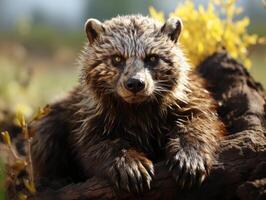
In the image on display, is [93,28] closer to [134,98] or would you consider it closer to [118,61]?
[118,61]

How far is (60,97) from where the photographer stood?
7.82 metres

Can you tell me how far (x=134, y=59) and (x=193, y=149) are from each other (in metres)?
0.94

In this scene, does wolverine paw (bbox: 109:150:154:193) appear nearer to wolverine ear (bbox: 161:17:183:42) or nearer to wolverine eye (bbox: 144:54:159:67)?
wolverine eye (bbox: 144:54:159:67)

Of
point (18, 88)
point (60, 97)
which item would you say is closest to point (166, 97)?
point (60, 97)

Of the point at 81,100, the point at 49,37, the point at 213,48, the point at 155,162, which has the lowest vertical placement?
the point at 155,162

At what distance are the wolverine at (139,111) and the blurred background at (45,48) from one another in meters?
2.91

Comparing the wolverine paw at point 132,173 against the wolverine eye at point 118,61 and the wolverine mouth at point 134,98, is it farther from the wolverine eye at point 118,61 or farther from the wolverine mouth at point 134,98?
the wolverine eye at point 118,61

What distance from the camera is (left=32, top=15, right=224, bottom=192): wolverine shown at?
579 cm

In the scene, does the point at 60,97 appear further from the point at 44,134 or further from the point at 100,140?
the point at 100,140

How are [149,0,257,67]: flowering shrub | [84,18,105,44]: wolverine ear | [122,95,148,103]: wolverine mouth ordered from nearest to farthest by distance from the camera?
[122,95,148,103]: wolverine mouth < [84,18,105,44]: wolverine ear < [149,0,257,67]: flowering shrub

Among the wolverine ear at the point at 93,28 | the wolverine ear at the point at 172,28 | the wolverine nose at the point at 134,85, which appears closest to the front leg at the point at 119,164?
the wolverine nose at the point at 134,85

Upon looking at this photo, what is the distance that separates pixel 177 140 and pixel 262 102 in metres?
1.55

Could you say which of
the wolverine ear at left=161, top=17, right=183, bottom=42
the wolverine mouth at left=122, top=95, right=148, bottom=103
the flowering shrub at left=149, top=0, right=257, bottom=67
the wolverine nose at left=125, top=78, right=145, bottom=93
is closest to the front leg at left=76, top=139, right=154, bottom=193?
the wolverine mouth at left=122, top=95, right=148, bottom=103

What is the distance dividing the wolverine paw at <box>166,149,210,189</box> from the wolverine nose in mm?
625
